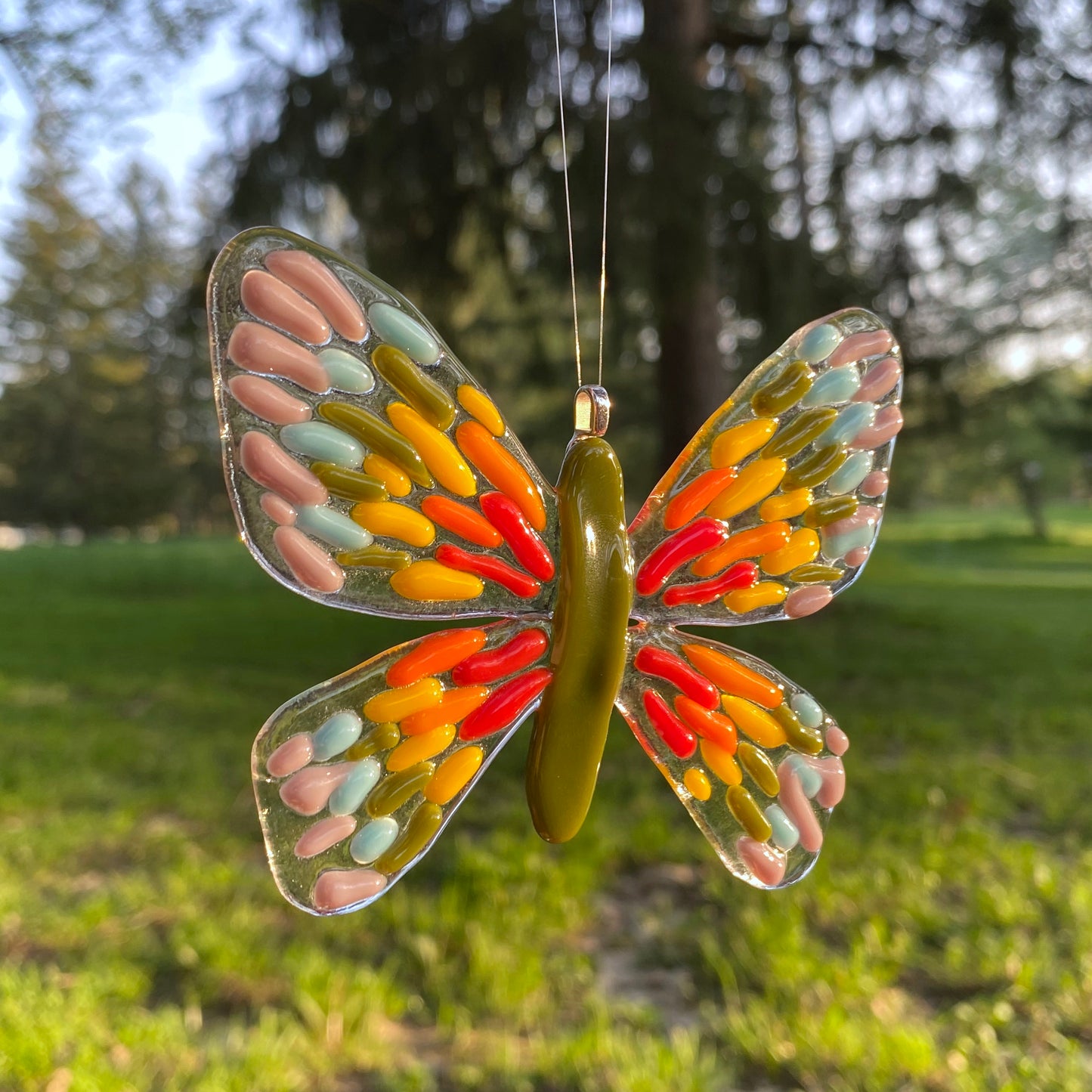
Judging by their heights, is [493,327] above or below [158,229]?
above

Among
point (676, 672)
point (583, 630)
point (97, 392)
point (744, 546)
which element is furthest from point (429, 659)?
point (97, 392)

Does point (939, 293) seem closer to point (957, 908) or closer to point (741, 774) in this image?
point (957, 908)

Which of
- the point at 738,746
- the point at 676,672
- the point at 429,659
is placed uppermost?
the point at 429,659

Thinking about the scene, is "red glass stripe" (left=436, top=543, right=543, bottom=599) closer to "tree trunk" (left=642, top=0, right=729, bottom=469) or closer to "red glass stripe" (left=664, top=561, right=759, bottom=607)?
"red glass stripe" (left=664, top=561, right=759, bottom=607)

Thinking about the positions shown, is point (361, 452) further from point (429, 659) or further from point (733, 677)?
point (733, 677)

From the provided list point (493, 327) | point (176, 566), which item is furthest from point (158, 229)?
point (493, 327)

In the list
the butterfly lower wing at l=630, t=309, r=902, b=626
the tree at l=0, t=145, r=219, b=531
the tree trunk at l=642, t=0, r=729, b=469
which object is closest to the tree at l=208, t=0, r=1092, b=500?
the tree trunk at l=642, t=0, r=729, b=469
